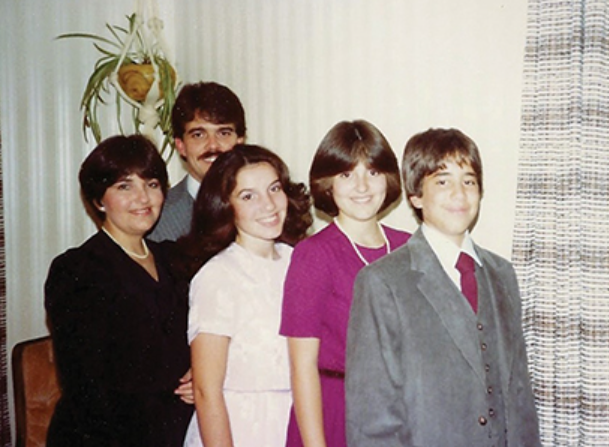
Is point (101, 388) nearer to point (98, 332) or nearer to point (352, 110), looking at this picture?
point (98, 332)

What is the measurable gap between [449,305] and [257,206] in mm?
567

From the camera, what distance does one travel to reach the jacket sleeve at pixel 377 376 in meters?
1.43

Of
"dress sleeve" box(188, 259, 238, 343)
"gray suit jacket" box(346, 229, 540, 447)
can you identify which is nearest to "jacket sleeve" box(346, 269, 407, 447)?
"gray suit jacket" box(346, 229, 540, 447)

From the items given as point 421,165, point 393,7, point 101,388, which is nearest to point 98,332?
point 101,388

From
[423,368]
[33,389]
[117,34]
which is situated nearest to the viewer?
[423,368]

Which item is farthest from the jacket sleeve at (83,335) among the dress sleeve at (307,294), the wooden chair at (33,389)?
the dress sleeve at (307,294)

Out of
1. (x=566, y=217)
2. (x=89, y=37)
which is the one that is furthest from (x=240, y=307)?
(x=89, y=37)

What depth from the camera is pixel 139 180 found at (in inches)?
74.9

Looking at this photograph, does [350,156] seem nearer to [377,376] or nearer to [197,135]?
[377,376]

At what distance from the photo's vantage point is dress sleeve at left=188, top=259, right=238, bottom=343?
5.32 ft

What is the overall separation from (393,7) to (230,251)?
38.5 inches

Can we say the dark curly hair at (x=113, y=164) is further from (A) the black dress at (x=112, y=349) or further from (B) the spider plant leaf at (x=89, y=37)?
(B) the spider plant leaf at (x=89, y=37)

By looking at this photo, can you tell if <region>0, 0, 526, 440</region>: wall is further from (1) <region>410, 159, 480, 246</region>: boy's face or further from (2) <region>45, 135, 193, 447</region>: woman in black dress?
(2) <region>45, 135, 193, 447</region>: woman in black dress

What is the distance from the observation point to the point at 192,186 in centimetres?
223
